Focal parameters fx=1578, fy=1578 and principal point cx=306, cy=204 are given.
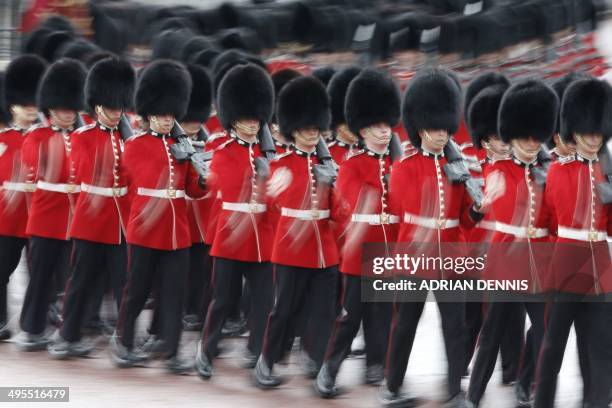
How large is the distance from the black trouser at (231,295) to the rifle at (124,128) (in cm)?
82

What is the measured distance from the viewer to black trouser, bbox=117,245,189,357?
691 cm

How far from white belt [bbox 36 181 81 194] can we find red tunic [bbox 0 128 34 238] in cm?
21

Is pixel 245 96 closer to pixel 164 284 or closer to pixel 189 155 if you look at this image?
pixel 189 155

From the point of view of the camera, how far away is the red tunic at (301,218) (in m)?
6.56

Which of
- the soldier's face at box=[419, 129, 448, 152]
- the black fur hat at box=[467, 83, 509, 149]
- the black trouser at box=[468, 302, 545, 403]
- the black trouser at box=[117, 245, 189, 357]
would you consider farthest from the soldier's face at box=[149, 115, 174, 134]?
the black trouser at box=[468, 302, 545, 403]

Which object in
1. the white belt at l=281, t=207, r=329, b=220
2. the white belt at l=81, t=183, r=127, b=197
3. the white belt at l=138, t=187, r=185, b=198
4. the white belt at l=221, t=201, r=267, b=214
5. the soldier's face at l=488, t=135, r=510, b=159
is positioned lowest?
the white belt at l=81, t=183, r=127, b=197

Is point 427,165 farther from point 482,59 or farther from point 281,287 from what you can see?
point 482,59

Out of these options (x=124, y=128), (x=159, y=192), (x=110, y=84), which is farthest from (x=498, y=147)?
(x=110, y=84)

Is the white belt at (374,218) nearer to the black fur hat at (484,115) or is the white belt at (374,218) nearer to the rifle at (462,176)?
the rifle at (462,176)

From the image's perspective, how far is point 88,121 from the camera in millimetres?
7949

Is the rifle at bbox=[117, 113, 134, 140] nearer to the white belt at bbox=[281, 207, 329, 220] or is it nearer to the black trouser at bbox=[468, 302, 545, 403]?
the white belt at bbox=[281, 207, 329, 220]

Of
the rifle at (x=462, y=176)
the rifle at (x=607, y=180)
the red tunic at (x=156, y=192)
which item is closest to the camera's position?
the rifle at (x=607, y=180)

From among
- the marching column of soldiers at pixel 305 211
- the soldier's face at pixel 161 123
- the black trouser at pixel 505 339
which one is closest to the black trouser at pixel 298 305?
the marching column of soldiers at pixel 305 211

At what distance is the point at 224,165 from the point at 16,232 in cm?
137
